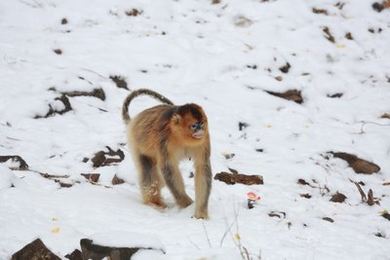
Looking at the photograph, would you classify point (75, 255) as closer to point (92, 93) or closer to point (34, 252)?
point (34, 252)

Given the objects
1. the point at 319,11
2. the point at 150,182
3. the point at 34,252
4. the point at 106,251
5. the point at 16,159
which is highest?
the point at 106,251

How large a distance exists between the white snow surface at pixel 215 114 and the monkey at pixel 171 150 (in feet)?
0.79

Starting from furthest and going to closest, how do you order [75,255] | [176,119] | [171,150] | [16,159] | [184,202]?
[16,159], [184,202], [171,150], [176,119], [75,255]

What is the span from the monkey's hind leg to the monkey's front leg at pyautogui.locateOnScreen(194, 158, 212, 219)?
1.88 ft

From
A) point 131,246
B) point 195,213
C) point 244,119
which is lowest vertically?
point 244,119

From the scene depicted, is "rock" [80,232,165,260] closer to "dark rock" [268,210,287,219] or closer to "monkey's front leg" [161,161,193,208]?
"monkey's front leg" [161,161,193,208]

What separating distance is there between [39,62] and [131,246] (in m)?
6.85

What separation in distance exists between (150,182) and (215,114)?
3.28m

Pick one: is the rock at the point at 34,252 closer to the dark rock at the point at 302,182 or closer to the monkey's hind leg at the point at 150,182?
the monkey's hind leg at the point at 150,182

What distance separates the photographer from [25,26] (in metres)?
11.2

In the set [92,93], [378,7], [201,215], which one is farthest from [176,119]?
[378,7]

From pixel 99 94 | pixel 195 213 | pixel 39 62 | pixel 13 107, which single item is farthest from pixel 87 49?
pixel 195 213

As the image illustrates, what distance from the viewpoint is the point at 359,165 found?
24.9 ft

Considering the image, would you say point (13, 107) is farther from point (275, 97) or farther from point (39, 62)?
point (275, 97)
